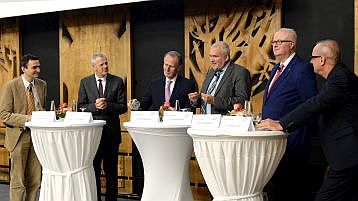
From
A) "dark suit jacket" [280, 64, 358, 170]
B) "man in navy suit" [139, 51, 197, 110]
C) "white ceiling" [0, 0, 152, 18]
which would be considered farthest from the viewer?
"white ceiling" [0, 0, 152, 18]

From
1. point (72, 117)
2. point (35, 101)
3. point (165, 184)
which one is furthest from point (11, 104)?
point (165, 184)

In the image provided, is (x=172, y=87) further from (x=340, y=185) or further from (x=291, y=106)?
(x=340, y=185)

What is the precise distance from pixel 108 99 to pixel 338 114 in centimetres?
244

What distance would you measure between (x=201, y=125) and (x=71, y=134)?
1384 mm

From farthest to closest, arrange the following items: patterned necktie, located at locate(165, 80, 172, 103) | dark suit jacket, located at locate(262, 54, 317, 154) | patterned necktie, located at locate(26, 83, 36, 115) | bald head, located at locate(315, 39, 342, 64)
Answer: patterned necktie, located at locate(26, 83, 36, 115), patterned necktie, located at locate(165, 80, 172, 103), dark suit jacket, located at locate(262, 54, 317, 154), bald head, located at locate(315, 39, 342, 64)

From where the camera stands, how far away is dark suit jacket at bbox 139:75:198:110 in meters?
4.78

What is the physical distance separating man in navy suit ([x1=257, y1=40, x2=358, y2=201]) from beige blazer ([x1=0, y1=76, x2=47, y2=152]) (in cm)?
255

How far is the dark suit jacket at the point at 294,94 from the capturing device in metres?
3.56

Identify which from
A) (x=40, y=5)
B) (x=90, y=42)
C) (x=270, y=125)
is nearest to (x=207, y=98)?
(x=270, y=125)

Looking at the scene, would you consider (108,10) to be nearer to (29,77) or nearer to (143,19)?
(143,19)

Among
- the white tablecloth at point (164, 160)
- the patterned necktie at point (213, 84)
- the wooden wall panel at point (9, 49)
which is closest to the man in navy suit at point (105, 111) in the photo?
the white tablecloth at point (164, 160)

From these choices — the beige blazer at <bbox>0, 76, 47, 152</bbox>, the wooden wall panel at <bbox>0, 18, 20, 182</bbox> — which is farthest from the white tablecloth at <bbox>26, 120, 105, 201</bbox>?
the wooden wall panel at <bbox>0, 18, 20, 182</bbox>

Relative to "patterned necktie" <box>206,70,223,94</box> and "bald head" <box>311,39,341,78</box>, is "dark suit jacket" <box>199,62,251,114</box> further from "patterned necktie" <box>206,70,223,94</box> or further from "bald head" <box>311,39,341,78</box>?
"bald head" <box>311,39,341,78</box>

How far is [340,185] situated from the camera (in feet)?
10.5
